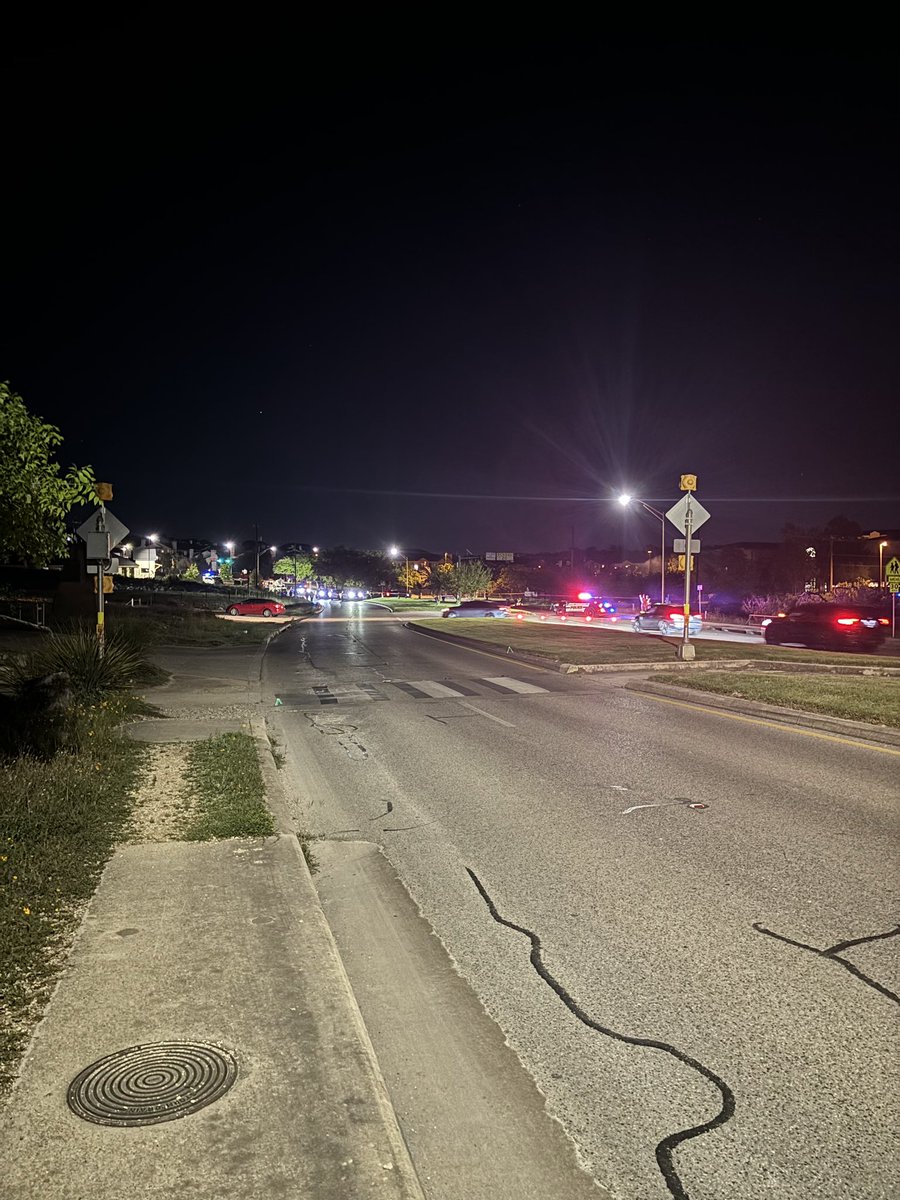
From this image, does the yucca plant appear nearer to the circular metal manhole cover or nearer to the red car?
the circular metal manhole cover

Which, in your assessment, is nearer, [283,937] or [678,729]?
[283,937]

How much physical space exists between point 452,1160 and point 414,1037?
0.85m

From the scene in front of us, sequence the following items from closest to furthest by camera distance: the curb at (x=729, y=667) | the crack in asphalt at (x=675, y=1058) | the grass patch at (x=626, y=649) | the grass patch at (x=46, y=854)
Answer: the crack in asphalt at (x=675, y=1058), the grass patch at (x=46, y=854), the curb at (x=729, y=667), the grass patch at (x=626, y=649)

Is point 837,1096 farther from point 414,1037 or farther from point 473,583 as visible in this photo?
point 473,583

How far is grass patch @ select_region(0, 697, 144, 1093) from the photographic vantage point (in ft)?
11.9

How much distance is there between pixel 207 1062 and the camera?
312 cm

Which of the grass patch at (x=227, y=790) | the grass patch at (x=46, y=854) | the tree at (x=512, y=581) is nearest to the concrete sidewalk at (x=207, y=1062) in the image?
the grass patch at (x=46, y=854)

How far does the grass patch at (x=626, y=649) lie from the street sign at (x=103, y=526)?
412 inches

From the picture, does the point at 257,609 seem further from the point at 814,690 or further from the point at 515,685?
the point at 814,690

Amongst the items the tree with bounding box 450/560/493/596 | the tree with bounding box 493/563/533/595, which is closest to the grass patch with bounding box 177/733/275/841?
the tree with bounding box 450/560/493/596

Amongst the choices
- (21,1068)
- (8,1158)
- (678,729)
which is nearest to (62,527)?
(21,1068)

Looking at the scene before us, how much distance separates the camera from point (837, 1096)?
3129 mm

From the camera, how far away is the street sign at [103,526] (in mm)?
13781

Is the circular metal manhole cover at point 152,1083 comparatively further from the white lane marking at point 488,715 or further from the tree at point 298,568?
the tree at point 298,568
